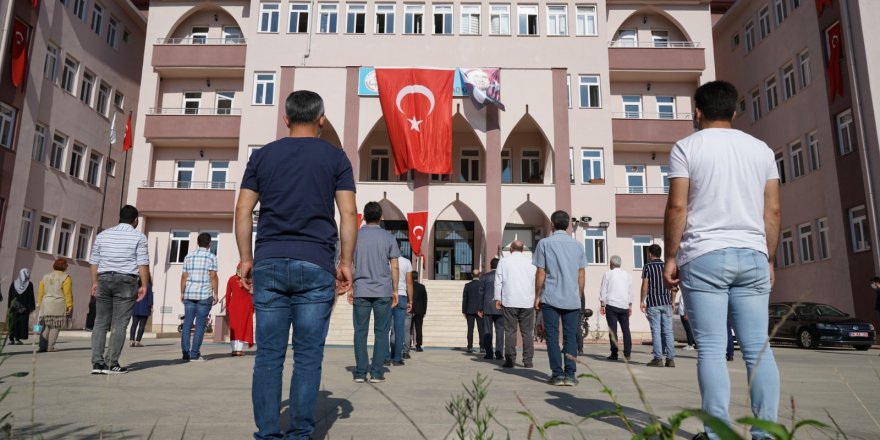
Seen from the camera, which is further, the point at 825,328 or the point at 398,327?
the point at 825,328

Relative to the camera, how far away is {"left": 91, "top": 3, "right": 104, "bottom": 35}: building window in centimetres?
2987

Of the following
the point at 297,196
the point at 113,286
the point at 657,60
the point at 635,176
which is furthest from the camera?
the point at 635,176

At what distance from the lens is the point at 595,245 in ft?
90.1

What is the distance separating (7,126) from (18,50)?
9.59 ft

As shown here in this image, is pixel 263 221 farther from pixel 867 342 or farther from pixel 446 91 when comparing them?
pixel 446 91

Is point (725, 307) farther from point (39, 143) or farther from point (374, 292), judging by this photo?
point (39, 143)

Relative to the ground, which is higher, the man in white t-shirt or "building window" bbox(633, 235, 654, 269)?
"building window" bbox(633, 235, 654, 269)

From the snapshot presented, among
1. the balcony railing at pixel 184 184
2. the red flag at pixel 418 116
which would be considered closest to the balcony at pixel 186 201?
the balcony railing at pixel 184 184

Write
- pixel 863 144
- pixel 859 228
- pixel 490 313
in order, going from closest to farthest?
pixel 490 313, pixel 863 144, pixel 859 228

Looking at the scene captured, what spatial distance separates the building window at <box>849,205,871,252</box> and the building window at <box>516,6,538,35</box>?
51.4 feet

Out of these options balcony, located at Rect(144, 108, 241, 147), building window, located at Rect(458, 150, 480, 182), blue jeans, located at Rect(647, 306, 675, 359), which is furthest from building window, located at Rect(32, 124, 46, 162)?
blue jeans, located at Rect(647, 306, 675, 359)

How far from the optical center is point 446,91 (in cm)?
2745

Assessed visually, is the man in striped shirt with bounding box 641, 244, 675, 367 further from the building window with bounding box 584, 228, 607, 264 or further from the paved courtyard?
the building window with bounding box 584, 228, 607, 264

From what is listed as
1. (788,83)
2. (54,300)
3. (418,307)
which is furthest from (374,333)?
(788,83)
